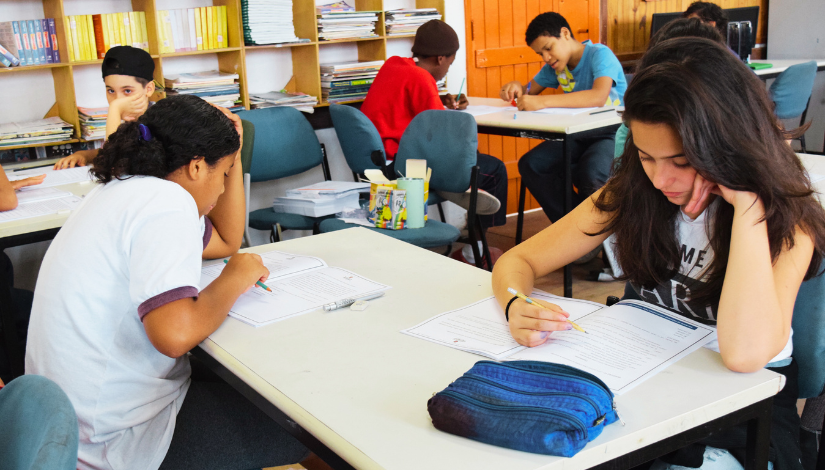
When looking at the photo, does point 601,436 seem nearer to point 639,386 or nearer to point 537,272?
point 639,386

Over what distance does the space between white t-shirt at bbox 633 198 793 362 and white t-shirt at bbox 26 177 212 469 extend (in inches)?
34.1

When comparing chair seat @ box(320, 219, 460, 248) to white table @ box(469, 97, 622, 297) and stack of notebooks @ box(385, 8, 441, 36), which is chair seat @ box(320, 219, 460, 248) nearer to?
white table @ box(469, 97, 622, 297)

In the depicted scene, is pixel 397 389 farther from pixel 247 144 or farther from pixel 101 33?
pixel 101 33

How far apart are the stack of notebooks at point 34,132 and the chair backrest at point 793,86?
14.1 ft

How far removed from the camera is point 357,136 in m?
3.34

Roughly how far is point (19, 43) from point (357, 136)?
151cm

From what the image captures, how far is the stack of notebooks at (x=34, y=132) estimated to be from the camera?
3064 millimetres

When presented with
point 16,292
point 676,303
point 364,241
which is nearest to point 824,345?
point 676,303

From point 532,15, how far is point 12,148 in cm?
315

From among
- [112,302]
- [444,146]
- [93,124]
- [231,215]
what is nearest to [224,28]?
[93,124]

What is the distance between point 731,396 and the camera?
0.94 metres

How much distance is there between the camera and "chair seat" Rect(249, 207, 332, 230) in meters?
3.03

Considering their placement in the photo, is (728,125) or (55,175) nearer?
(728,125)

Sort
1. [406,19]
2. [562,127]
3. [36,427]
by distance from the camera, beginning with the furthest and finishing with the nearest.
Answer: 1. [406,19]
2. [562,127]
3. [36,427]
